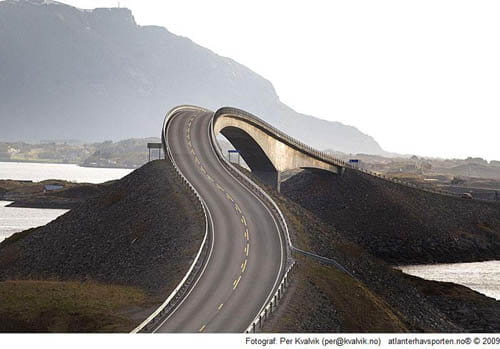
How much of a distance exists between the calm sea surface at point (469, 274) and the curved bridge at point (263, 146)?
34020 mm

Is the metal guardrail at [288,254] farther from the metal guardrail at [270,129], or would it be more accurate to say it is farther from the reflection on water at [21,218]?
the reflection on water at [21,218]

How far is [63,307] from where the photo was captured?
155 feet

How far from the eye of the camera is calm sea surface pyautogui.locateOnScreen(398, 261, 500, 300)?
87.8m

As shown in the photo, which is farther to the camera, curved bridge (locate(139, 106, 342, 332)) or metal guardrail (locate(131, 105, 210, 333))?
curved bridge (locate(139, 106, 342, 332))

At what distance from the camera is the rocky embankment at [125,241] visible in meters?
61.6

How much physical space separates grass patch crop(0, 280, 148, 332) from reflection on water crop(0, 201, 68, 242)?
75.3 meters

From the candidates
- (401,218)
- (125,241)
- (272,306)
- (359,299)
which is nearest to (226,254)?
(359,299)

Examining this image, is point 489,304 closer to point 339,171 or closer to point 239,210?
point 239,210

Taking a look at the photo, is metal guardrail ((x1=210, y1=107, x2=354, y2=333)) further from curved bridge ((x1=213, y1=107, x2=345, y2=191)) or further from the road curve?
curved bridge ((x1=213, y1=107, x2=345, y2=191))

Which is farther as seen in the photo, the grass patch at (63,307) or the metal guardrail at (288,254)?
the grass patch at (63,307)

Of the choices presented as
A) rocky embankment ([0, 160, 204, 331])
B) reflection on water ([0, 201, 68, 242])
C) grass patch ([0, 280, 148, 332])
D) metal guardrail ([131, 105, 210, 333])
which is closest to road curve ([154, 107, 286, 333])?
metal guardrail ([131, 105, 210, 333])

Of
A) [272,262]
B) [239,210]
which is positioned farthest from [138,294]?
[239,210]

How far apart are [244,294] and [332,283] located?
11401 mm

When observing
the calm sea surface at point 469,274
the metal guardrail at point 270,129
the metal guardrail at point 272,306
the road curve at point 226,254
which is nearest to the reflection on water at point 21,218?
the road curve at point 226,254
